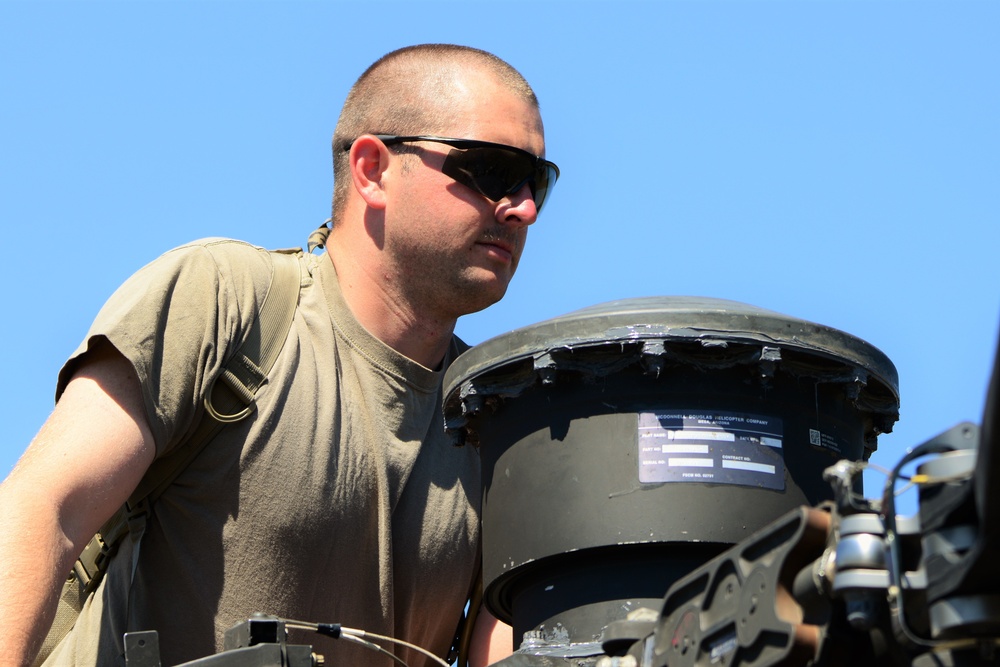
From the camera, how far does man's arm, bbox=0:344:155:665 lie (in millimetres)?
3830

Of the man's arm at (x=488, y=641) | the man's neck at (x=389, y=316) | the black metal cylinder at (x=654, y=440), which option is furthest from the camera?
the man's arm at (x=488, y=641)

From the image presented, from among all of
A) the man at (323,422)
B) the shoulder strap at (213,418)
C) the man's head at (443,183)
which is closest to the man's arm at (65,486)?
the man at (323,422)

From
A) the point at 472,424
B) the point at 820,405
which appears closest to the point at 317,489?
the point at 472,424

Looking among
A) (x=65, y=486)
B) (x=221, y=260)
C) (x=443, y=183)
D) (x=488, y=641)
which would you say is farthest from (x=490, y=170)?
(x=65, y=486)

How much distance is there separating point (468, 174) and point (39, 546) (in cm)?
183

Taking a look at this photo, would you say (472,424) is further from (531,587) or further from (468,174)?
(468,174)

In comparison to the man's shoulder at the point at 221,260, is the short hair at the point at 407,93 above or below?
above

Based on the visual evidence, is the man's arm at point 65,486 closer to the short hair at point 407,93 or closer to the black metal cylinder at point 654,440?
the black metal cylinder at point 654,440

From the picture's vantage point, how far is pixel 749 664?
258 centimetres

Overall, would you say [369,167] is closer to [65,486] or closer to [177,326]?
[177,326]

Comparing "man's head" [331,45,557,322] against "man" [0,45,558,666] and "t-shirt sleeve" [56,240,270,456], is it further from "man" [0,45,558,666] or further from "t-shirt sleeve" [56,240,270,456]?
"t-shirt sleeve" [56,240,270,456]

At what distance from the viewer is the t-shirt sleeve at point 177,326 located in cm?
434

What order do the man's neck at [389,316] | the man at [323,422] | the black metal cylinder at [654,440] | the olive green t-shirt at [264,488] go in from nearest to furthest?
the black metal cylinder at [654,440] < the man at [323,422] < the olive green t-shirt at [264,488] < the man's neck at [389,316]

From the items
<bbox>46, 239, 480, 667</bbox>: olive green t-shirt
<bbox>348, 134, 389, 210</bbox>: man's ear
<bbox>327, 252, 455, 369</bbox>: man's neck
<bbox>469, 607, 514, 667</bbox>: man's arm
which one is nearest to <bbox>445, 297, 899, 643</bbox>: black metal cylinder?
<bbox>46, 239, 480, 667</bbox>: olive green t-shirt
